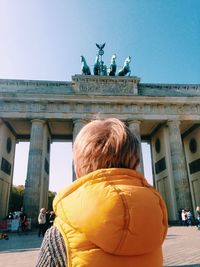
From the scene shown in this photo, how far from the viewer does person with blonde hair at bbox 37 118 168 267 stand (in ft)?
4.12

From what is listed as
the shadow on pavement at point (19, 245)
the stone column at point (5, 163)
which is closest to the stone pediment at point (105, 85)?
the stone column at point (5, 163)

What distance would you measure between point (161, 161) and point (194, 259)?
23.2 meters

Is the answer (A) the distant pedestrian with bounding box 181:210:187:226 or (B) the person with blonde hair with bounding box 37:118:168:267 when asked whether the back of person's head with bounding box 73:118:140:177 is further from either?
(A) the distant pedestrian with bounding box 181:210:187:226

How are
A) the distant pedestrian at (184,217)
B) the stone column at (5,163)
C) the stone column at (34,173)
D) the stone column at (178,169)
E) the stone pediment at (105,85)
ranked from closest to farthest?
the distant pedestrian at (184,217) < the stone column at (34,173) < the stone column at (178,169) < the stone column at (5,163) < the stone pediment at (105,85)

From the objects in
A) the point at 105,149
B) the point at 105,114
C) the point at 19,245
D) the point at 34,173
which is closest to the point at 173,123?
the point at 105,114

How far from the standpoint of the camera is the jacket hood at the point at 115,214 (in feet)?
4.10

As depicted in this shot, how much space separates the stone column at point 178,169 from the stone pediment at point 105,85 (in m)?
5.92

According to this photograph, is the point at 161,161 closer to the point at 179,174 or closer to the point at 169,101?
the point at 179,174

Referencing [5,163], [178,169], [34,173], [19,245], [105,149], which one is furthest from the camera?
[5,163]

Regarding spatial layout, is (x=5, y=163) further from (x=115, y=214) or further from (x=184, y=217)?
(x=115, y=214)

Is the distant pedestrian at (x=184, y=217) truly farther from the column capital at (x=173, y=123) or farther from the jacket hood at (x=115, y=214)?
the jacket hood at (x=115, y=214)

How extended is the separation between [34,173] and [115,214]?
23.9 metres

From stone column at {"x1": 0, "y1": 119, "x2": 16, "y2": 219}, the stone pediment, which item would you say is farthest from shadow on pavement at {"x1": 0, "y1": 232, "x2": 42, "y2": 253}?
the stone pediment

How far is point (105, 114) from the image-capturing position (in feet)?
84.6
